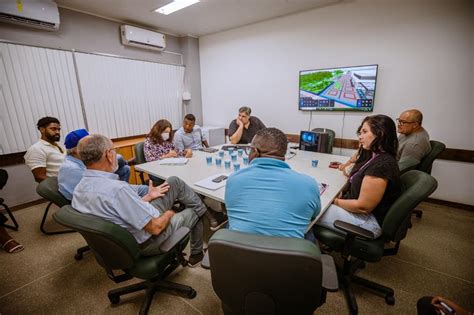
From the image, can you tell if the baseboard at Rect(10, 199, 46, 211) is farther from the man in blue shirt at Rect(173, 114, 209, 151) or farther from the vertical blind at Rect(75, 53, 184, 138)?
the man in blue shirt at Rect(173, 114, 209, 151)

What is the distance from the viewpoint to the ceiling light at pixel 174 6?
3.03 meters

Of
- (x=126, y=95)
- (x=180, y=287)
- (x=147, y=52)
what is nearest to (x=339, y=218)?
(x=180, y=287)

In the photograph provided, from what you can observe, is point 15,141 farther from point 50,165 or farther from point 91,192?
point 91,192

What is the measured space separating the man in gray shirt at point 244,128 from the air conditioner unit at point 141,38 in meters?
2.16

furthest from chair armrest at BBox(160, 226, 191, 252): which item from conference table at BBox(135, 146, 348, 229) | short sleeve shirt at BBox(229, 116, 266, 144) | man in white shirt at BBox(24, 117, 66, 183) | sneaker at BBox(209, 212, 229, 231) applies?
short sleeve shirt at BBox(229, 116, 266, 144)

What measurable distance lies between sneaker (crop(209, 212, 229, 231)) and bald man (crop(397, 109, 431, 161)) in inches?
81.9

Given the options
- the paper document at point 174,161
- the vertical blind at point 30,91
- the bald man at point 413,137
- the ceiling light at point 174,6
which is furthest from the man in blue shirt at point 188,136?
the bald man at point 413,137

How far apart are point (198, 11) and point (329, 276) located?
12.4ft

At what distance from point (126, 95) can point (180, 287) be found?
3463 mm

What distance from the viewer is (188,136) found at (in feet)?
10.5

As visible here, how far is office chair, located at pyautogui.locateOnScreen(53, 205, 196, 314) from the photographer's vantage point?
104 cm

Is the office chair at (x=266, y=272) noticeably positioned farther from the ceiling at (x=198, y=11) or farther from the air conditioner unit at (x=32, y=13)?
the air conditioner unit at (x=32, y=13)

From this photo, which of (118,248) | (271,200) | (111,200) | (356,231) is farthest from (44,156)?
(356,231)

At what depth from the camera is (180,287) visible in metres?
1.61
